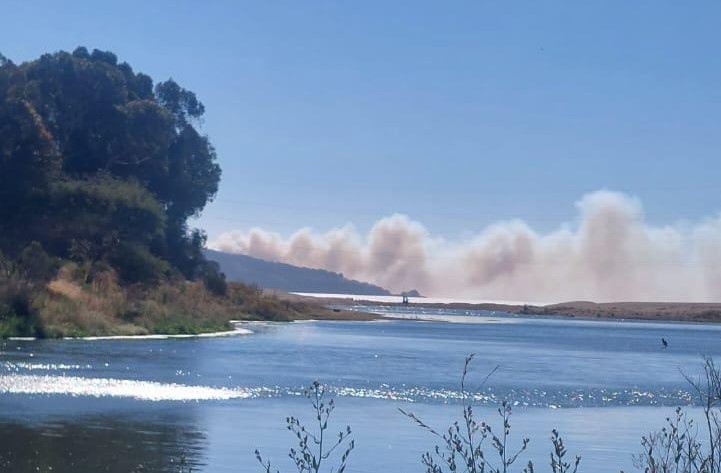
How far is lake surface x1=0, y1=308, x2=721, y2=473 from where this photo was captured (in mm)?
21594

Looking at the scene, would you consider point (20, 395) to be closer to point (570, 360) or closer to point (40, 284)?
point (40, 284)

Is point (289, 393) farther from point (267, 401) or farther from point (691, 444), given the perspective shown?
point (691, 444)

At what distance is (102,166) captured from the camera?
279ft

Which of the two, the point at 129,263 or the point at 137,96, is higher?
the point at 137,96

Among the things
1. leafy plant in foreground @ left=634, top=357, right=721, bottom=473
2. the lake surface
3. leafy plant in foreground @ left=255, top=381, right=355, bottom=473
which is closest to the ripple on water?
the lake surface

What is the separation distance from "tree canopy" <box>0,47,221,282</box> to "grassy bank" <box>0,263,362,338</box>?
3126mm

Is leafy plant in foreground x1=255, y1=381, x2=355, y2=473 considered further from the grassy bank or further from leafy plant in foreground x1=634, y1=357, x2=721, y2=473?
the grassy bank

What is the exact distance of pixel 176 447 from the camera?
2205 centimetres

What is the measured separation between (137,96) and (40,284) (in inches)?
1504

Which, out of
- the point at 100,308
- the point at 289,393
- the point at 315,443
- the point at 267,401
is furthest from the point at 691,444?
the point at 100,308

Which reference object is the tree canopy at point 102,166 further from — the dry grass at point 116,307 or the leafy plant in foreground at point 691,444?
the leafy plant in foreground at point 691,444

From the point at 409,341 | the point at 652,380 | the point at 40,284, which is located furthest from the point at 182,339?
the point at 652,380

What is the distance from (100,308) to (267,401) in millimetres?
31824

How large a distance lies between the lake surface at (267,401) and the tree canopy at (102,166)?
56.5 ft
